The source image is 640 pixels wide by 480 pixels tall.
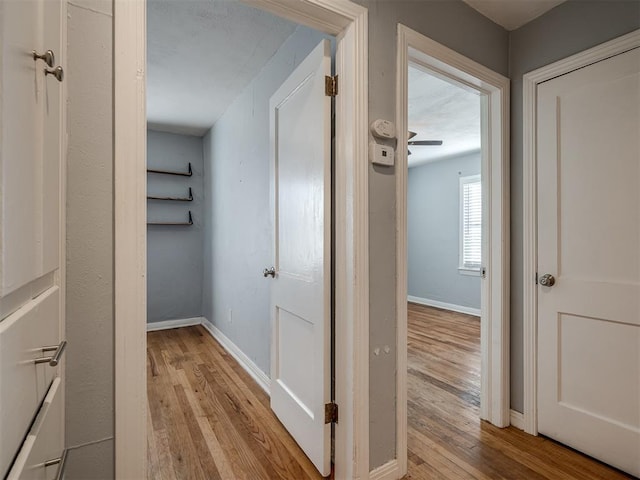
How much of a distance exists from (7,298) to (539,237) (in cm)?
225

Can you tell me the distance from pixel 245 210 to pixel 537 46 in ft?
7.86

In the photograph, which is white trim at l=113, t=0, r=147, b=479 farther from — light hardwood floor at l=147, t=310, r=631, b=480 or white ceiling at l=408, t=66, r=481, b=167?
white ceiling at l=408, t=66, r=481, b=167

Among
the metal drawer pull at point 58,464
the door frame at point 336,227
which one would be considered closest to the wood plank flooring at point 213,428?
the door frame at point 336,227

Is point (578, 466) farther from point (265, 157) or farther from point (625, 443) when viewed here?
point (265, 157)

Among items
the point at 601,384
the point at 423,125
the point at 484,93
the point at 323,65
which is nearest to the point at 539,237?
the point at 601,384

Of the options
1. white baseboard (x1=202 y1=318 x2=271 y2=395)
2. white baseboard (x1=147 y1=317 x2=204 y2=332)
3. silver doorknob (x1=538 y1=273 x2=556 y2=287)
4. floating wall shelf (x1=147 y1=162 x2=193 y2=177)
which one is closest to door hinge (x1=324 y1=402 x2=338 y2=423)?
white baseboard (x1=202 y1=318 x2=271 y2=395)

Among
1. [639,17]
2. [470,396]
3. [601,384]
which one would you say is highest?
[639,17]

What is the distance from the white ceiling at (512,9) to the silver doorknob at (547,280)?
1501 mm

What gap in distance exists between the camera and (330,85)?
155 cm

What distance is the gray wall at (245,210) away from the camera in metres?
2.51

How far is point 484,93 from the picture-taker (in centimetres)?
208

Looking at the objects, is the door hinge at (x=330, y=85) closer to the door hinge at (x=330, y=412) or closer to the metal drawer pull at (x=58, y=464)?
the door hinge at (x=330, y=412)

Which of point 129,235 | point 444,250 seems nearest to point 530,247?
point 129,235

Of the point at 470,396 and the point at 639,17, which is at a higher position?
the point at 639,17
